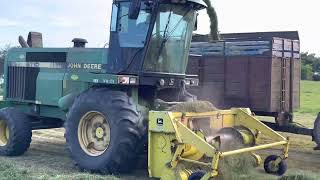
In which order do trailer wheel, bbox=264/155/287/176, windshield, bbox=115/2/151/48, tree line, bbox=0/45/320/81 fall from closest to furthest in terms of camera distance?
1. trailer wheel, bbox=264/155/287/176
2. windshield, bbox=115/2/151/48
3. tree line, bbox=0/45/320/81

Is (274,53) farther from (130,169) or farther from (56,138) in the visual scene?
(56,138)

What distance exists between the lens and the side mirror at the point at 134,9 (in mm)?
8023

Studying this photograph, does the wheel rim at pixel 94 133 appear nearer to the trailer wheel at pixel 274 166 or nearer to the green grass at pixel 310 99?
the trailer wheel at pixel 274 166

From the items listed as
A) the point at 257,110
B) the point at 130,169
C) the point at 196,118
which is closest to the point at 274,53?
the point at 257,110

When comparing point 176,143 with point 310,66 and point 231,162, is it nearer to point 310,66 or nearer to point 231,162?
point 231,162

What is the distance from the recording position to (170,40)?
8547 mm

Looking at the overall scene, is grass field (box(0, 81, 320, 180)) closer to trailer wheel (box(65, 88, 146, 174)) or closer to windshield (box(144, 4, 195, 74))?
trailer wheel (box(65, 88, 146, 174))

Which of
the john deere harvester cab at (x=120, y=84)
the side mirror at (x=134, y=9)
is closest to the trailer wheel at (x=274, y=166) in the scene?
the john deere harvester cab at (x=120, y=84)

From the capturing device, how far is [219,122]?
8023 millimetres

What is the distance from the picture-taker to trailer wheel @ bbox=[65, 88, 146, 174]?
25.0ft

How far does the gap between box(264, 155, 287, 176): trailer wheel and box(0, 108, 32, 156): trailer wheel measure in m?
4.51

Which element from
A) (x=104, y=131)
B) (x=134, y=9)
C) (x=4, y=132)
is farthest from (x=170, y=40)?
(x=4, y=132)

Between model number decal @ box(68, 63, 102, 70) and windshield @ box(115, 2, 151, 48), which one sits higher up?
windshield @ box(115, 2, 151, 48)

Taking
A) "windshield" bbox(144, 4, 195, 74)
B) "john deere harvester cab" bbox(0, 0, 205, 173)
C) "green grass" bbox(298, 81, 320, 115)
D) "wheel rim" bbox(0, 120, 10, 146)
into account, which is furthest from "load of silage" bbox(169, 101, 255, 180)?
"green grass" bbox(298, 81, 320, 115)
